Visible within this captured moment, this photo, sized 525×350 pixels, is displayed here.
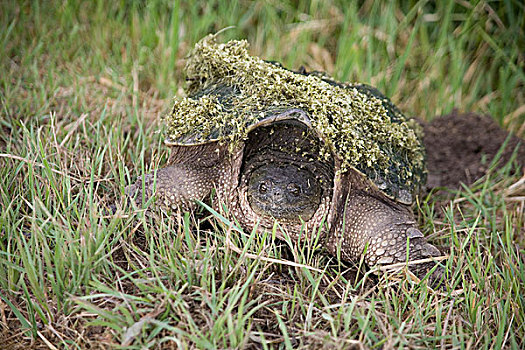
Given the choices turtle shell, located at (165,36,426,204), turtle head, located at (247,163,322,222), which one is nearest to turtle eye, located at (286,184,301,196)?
turtle head, located at (247,163,322,222)

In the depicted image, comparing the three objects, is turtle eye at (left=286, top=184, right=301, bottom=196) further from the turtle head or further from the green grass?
the green grass

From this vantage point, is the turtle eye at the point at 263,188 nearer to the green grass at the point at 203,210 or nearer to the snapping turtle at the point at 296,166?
the snapping turtle at the point at 296,166

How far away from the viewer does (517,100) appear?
392cm

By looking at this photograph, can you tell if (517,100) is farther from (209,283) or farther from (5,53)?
(5,53)

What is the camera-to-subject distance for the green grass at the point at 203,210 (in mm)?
1594

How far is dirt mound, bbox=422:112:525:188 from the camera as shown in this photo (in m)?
3.04

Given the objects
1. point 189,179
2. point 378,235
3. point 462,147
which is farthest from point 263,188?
point 462,147

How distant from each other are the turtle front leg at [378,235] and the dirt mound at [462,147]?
94 centimetres

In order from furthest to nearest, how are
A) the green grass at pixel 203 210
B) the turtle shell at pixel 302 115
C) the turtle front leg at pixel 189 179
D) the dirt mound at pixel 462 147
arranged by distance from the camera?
the dirt mound at pixel 462 147, the turtle front leg at pixel 189 179, the turtle shell at pixel 302 115, the green grass at pixel 203 210

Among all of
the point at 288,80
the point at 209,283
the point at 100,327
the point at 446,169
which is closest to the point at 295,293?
the point at 209,283

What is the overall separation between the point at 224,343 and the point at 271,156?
35.6 inches

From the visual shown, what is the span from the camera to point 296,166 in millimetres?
2129

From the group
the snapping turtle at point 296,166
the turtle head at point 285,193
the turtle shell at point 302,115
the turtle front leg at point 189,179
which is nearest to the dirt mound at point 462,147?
the turtle shell at point 302,115

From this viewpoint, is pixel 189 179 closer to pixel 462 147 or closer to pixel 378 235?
pixel 378 235
